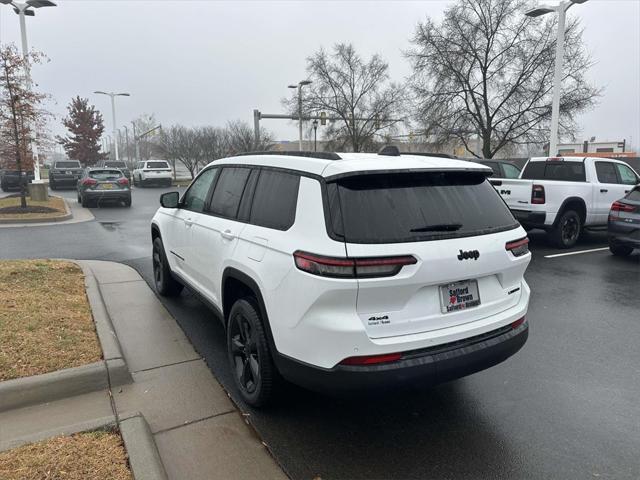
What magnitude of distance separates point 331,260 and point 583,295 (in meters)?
5.30

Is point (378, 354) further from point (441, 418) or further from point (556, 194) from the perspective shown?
point (556, 194)

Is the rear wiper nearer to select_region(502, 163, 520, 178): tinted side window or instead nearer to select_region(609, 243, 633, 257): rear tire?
select_region(609, 243, 633, 257): rear tire

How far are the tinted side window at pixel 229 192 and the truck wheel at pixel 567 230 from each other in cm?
788

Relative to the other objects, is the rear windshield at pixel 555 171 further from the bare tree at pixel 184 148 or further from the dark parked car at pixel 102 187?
the bare tree at pixel 184 148

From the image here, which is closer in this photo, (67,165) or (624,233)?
(624,233)

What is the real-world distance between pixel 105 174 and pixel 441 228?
723 inches

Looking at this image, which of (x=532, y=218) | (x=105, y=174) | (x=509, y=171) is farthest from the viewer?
(x=105, y=174)

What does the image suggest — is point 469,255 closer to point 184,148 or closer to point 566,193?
point 566,193

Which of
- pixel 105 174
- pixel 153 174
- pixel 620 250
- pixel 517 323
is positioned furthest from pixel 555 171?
pixel 153 174

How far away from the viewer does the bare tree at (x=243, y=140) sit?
118ft

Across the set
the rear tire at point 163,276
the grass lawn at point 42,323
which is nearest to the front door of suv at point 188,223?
the rear tire at point 163,276

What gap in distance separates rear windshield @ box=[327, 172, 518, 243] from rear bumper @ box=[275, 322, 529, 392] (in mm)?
690

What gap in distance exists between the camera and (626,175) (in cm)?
1095

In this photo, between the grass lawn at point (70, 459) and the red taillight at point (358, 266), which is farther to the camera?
the red taillight at point (358, 266)
